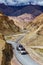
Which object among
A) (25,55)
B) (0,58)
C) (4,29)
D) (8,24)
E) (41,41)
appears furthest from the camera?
(8,24)

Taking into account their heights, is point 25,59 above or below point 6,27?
below

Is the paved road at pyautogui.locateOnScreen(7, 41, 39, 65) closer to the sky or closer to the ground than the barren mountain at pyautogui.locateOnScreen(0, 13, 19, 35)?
closer to the ground

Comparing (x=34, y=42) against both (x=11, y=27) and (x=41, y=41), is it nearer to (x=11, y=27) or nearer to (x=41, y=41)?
(x=41, y=41)

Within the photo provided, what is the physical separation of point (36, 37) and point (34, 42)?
5.02 m

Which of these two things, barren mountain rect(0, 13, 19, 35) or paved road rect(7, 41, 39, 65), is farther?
barren mountain rect(0, 13, 19, 35)

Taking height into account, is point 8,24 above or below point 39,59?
above

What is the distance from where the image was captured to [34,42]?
107750 millimetres

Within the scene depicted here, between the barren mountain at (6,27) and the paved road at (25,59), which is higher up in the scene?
the barren mountain at (6,27)

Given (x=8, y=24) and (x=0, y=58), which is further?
(x=8, y=24)

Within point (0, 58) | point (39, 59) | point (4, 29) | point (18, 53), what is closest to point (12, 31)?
point (4, 29)

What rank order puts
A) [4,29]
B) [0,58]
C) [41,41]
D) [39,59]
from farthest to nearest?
1. [4,29]
2. [41,41]
3. [39,59]
4. [0,58]

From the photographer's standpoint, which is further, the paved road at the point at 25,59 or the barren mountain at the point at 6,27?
the barren mountain at the point at 6,27

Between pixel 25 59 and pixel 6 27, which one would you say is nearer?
pixel 25 59

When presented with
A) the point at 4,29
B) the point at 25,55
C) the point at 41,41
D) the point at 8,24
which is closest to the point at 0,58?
the point at 25,55
